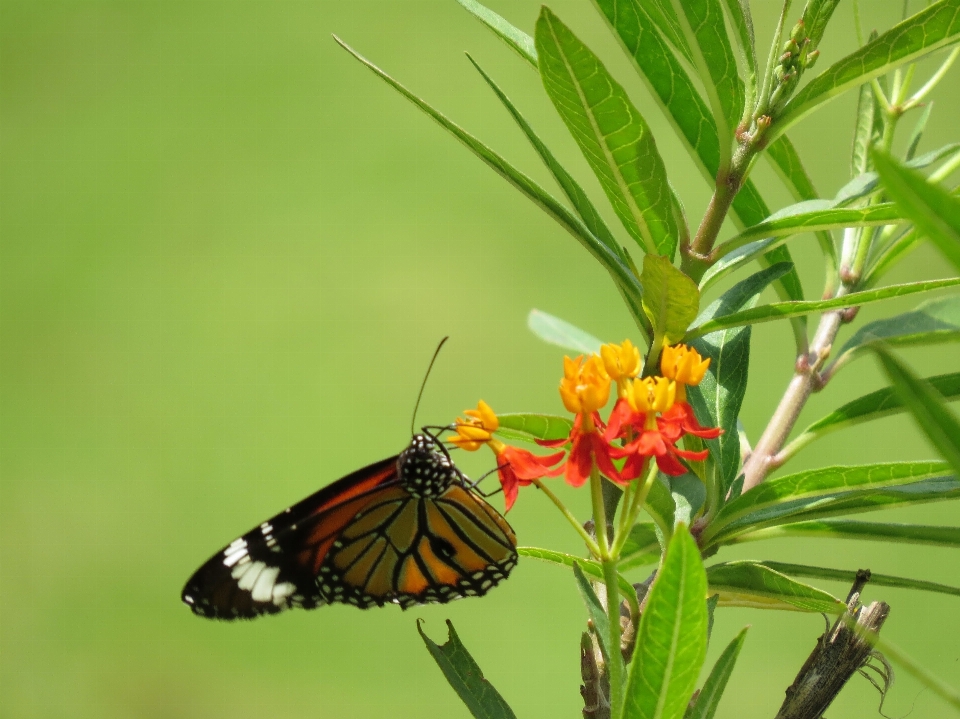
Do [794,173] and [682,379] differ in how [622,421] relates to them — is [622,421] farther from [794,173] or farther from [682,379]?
[794,173]

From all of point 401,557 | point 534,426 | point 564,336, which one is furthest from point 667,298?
point 401,557

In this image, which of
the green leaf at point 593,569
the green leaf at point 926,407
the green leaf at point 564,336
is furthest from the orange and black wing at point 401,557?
the green leaf at point 926,407

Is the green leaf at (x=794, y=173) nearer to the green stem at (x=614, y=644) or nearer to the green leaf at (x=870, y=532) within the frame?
the green leaf at (x=870, y=532)

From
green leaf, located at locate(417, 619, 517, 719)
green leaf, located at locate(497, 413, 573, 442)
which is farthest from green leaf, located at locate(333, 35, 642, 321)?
green leaf, located at locate(417, 619, 517, 719)

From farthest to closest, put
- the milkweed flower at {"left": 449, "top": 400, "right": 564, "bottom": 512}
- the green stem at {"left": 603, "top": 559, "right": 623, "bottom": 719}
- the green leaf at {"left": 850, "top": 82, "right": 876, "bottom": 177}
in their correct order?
the green leaf at {"left": 850, "top": 82, "right": 876, "bottom": 177}, the milkweed flower at {"left": 449, "top": 400, "right": 564, "bottom": 512}, the green stem at {"left": 603, "top": 559, "right": 623, "bottom": 719}

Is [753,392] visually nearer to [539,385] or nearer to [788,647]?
[539,385]

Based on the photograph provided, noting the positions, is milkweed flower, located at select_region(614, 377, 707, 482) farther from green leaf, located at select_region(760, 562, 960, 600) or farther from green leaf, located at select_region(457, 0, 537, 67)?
green leaf, located at select_region(457, 0, 537, 67)
